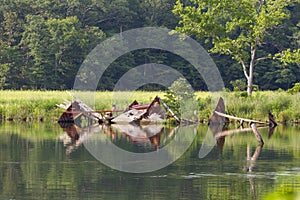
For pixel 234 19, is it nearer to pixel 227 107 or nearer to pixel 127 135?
pixel 227 107

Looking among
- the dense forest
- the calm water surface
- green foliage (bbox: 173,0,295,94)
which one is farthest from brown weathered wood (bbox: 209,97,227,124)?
the dense forest

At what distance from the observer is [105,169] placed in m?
17.0

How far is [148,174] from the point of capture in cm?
1631

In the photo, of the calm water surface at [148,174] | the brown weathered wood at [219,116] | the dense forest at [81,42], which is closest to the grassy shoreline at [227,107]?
the brown weathered wood at [219,116]

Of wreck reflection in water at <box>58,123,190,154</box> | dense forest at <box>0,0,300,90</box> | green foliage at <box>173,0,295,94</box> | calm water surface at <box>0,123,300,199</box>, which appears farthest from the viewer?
dense forest at <box>0,0,300,90</box>

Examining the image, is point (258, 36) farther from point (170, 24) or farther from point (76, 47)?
point (170, 24)

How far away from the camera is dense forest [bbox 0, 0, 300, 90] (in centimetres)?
5456

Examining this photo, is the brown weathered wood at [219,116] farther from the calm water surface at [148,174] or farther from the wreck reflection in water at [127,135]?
the calm water surface at [148,174]

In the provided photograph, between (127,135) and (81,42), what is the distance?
Answer: 29.3 meters

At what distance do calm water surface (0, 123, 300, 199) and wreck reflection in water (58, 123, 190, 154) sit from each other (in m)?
0.03

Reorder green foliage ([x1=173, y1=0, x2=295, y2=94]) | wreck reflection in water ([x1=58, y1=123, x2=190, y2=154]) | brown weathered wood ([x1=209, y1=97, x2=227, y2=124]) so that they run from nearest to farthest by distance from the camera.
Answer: wreck reflection in water ([x1=58, y1=123, x2=190, y2=154])
brown weathered wood ([x1=209, y1=97, x2=227, y2=124])
green foliage ([x1=173, y1=0, x2=295, y2=94])

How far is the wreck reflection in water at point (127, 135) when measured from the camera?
2200 cm

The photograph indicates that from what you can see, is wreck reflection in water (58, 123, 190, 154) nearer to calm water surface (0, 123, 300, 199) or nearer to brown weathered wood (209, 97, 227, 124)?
calm water surface (0, 123, 300, 199)

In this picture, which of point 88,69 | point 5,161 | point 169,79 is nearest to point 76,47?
point 88,69
